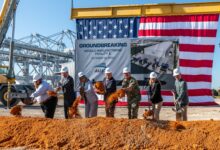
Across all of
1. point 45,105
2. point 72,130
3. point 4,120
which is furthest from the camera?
point 45,105

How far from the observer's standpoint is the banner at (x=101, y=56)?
70.5 feet

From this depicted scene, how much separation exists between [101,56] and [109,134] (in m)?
14.2

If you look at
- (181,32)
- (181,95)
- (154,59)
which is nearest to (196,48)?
(181,32)

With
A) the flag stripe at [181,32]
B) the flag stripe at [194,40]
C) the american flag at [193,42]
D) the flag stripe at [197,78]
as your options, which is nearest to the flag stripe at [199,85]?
the american flag at [193,42]

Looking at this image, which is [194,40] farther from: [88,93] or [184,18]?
[88,93]

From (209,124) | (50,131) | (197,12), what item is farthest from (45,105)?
(197,12)

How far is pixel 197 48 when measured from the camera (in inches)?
832

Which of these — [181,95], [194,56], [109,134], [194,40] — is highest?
[194,40]

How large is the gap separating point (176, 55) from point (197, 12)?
258 centimetres

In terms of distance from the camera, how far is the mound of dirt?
24.2 ft

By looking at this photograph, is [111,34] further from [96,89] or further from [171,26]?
[96,89]

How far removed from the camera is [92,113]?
36.9 ft

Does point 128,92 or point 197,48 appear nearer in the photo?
point 128,92

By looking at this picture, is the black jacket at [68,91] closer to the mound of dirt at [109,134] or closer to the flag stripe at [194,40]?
the mound of dirt at [109,134]
